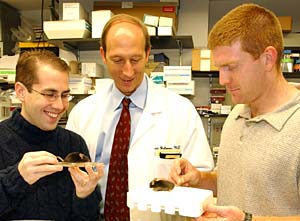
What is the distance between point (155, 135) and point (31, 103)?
53 cm

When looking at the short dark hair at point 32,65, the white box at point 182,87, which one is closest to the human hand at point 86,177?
the short dark hair at point 32,65

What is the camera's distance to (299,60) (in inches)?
110

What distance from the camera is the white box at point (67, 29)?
2.68m

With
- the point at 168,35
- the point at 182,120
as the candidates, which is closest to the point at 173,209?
the point at 182,120

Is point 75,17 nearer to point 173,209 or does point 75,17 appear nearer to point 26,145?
point 26,145

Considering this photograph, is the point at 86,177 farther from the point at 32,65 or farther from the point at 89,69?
the point at 89,69

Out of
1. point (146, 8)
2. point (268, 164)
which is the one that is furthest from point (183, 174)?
point (146, 8)

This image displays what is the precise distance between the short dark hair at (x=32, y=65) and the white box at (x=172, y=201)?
0.66 metres

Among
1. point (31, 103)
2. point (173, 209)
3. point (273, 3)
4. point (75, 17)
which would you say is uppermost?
point (273, 3)

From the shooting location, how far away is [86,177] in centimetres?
109

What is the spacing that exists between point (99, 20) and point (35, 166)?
1.95 meters

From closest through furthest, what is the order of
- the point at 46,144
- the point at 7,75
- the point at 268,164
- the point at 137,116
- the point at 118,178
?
1. the point at 268,164
2. the point at 46,144
3. the point at 118,178
4. the point at 137,116
5. the point at 7,75

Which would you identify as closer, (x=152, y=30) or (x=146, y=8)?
(x=152, y=30)

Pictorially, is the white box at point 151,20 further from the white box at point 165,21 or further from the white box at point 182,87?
the white box at point 182,87
